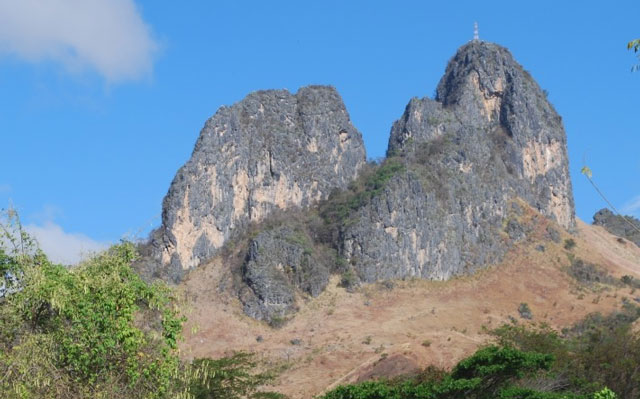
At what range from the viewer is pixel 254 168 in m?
108

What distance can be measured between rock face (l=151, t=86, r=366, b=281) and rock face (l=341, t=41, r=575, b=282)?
870 centimetres

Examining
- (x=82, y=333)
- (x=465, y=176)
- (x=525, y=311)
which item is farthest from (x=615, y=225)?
(x=82, y=333)

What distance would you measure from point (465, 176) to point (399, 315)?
2717 centimetres

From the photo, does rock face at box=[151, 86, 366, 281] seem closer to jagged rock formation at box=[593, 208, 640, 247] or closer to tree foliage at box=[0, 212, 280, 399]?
jagged rock formation at box=[593, 208, 640, 247]

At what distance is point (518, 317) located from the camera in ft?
301

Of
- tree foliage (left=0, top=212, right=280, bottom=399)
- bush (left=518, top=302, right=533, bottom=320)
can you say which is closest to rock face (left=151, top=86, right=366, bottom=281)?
bush (left=518, top=302, right=533, bottom=320)

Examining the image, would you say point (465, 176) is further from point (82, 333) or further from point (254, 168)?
point (82, 333)

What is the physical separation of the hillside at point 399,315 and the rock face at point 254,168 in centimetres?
455

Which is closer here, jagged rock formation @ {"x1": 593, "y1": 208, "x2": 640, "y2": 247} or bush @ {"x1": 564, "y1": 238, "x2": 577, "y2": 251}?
bush @ {"x1": 564, "y1": 238, "x2": 577, "y2": 251}

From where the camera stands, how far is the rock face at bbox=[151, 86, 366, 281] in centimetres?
10281

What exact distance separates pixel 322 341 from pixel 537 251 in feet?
112

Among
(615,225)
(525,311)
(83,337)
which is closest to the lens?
(83,337)

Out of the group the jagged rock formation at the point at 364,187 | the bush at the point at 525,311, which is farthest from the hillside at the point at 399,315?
the jagged rock formation at the point at 364,187

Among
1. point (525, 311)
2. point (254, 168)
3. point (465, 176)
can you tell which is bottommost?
point (525, 311)
